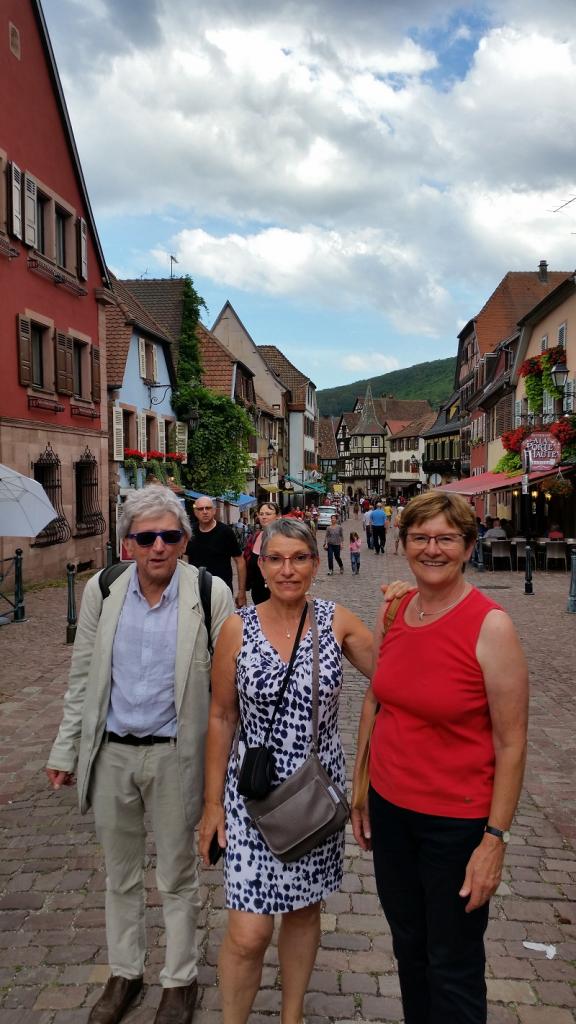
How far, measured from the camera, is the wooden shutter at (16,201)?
1652cm

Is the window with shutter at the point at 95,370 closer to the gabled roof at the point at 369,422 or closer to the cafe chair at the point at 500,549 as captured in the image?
the cafe chair at the point at 500,549

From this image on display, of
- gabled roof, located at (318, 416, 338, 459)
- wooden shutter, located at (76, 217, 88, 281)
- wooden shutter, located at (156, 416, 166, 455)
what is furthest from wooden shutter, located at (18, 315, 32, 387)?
gabled roof, located at (318, 416, 338, 459)

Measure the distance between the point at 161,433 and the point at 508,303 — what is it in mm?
21133

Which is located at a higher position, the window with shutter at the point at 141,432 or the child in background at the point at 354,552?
the window with shutter at the point at 141,432

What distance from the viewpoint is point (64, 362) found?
770 inches

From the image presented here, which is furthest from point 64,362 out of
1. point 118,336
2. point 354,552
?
Answer: point 354,552

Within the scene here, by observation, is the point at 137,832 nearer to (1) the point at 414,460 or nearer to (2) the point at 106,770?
(2) the point at 106,770

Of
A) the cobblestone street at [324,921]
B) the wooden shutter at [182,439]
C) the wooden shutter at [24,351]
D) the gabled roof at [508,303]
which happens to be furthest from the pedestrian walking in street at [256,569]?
the gabled roof at [508,303]

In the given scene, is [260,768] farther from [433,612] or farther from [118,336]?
[118,336]

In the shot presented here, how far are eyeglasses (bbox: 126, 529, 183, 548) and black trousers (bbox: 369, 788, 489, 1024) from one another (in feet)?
3.98

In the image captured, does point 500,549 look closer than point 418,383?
Yes

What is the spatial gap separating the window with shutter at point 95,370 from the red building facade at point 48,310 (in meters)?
0.03

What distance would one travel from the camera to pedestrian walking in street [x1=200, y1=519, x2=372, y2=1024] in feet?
8.74

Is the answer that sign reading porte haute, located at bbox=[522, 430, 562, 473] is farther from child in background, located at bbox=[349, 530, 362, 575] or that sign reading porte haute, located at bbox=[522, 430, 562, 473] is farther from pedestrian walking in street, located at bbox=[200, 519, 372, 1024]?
pedestrian walking in street, located at bbox=[200, 519, 372, 1024]
